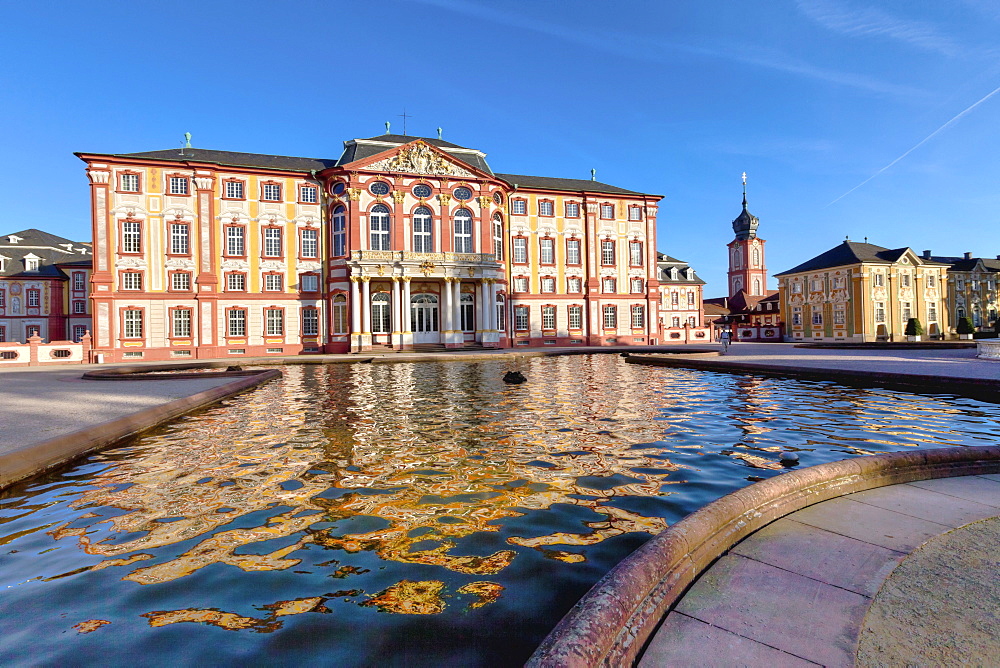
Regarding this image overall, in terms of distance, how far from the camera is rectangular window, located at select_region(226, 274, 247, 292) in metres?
37.2

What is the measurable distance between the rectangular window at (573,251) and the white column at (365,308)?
18.9m

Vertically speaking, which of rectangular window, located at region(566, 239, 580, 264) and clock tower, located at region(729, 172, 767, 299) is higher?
clock tower, located at region(729, 172, 767, 299)

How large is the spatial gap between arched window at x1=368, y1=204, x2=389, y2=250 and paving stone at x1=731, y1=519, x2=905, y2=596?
38.4 meters

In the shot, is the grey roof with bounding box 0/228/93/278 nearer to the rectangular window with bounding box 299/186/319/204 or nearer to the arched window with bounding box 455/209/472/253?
the rectangular window with bounding box 299/186/319/204

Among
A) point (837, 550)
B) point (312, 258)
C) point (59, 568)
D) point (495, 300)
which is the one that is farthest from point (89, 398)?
point (495, 300)

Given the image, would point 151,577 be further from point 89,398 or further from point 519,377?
point 519,377

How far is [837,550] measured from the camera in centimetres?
321

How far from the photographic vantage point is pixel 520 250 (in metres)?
45.4

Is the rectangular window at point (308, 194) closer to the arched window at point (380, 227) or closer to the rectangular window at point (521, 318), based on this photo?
the arched window at point (380, 227)

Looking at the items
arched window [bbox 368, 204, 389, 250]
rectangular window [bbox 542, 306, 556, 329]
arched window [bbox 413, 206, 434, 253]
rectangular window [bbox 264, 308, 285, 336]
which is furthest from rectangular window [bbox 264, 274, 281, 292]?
rectangular window [bbox 542, 306, 556, 329]

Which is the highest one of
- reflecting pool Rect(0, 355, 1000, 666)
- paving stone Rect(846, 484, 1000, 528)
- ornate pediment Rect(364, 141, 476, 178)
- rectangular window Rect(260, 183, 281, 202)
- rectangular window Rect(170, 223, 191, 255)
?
ornate pediment Rect(364, 141, 476, 178)

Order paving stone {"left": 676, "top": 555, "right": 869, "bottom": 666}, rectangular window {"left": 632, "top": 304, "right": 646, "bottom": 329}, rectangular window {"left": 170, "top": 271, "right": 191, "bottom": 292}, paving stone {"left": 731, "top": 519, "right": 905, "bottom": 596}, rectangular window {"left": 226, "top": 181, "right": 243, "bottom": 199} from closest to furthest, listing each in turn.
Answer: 1. paving stone {"left": 676, "top": 555, "right": 869, "bottom": 666}
2. paving stone {"left": 731, "top": 519, "right": 905, "bottom": 596}
3. rectangular window {"left": 170, "top": 271, "right": 191, "bottom": 292}
4. rectangular window {"left": 226, "top": 181, "right": 243, "bottom": 199}
5. rectangular window {"left": 632, "top": 304, "right": 646, "bottom": 329}

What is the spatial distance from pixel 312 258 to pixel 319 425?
32995 mm

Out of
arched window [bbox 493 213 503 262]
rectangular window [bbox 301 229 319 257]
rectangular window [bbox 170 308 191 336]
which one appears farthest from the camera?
arched window [bbox 493 213 503 262]
